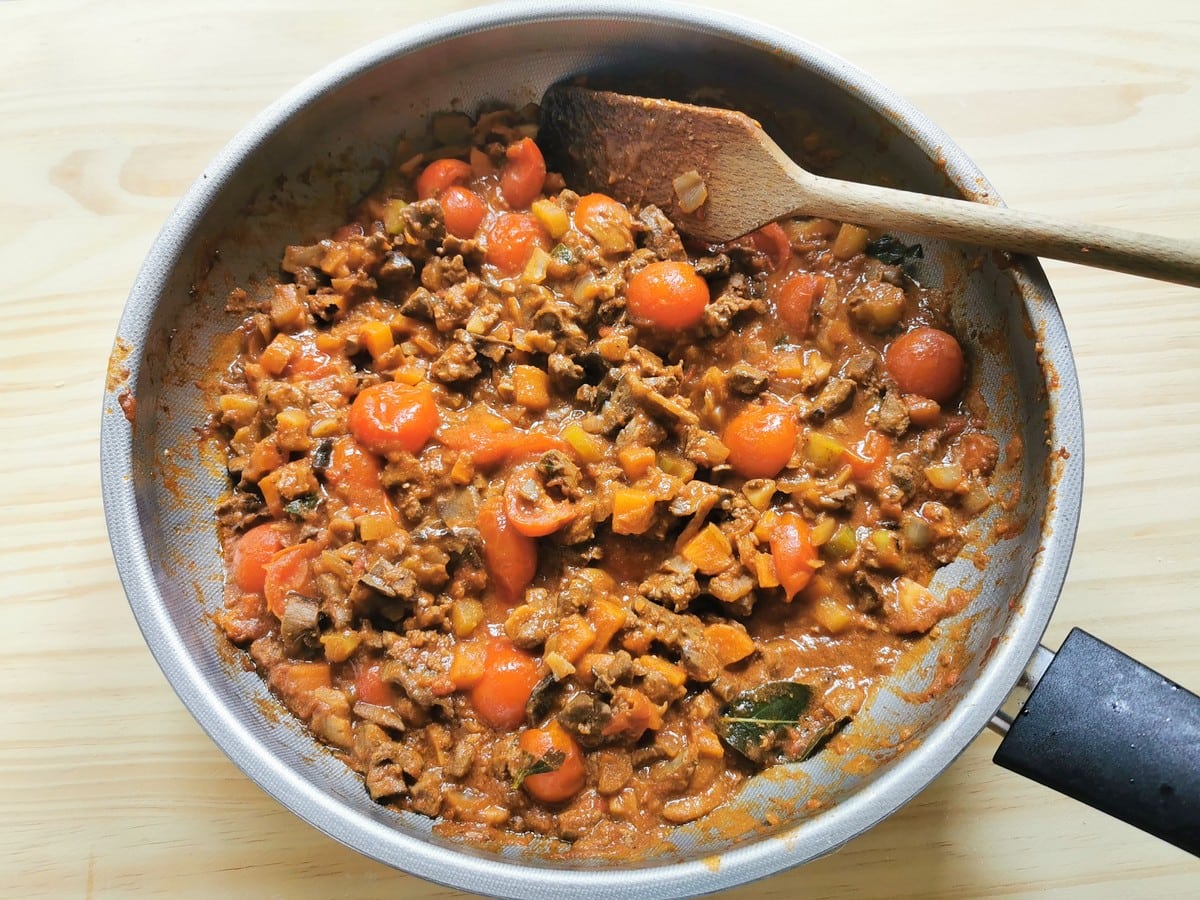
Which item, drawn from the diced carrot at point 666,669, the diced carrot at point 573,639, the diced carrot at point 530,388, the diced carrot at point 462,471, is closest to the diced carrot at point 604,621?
the diced carrot at point 573,639

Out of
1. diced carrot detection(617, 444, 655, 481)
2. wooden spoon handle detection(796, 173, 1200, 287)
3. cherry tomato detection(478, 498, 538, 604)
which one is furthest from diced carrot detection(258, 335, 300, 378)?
wooden spoon handle detection(796, 173, 1200, 287)

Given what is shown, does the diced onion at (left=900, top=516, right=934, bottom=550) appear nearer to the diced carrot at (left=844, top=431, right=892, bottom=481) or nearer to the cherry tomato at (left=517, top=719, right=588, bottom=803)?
the diced carrot at (left=844, top=431, right=892, bottom=481)

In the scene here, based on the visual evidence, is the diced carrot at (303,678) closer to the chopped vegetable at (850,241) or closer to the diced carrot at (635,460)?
the diced carrot at (635,460)

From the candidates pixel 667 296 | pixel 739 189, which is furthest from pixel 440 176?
pixel 739 189

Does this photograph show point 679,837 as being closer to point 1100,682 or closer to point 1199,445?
point 1100,682

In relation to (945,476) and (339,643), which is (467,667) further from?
(945,476)

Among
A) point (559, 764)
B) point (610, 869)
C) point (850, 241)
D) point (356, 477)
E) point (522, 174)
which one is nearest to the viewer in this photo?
point (610, 869)

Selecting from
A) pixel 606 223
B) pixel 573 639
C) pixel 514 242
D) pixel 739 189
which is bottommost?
pixel 573 639

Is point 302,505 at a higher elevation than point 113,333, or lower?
lower
